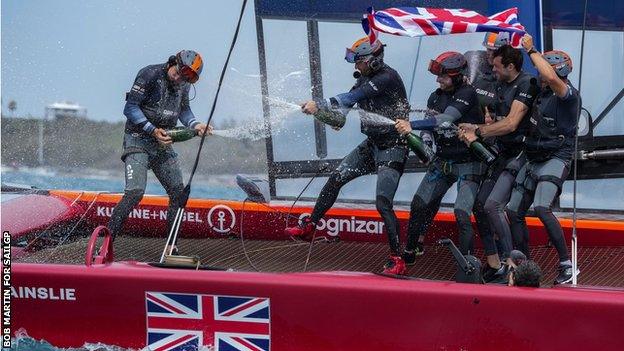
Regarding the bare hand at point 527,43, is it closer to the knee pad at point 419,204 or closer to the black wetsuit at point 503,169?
the black wetsuit at point 503,169

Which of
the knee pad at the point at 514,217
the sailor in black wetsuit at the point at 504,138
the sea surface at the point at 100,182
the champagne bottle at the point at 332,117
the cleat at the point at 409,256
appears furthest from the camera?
the sea surface at the point at 100,182

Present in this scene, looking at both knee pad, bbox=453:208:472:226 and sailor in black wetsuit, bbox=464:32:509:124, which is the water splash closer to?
sailor in black wetsuit, bbox=464:32:509:124

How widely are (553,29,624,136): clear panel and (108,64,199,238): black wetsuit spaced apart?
252 centimetres

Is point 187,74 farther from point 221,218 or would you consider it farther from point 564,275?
point 564,275

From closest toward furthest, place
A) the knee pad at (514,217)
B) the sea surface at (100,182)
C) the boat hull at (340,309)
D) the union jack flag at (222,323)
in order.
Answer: the boat hull at (340,309)
the union jack flag at (222,323)
the knee pad at (514,217)
the sea surface at (100,182)

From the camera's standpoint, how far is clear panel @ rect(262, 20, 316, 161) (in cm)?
912

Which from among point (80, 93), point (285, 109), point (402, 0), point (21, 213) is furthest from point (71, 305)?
point (80, 93)

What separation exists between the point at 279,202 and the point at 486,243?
1.96 meters

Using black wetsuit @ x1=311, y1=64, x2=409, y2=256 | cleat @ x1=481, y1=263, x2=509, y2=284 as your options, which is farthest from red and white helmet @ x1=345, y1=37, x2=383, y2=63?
cleat @ x1=481, y1=263, x2=509, y2=284

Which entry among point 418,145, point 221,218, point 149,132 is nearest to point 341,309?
point 418,145

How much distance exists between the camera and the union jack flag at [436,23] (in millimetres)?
7160

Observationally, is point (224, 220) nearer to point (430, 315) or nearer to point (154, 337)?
point (154, 337)

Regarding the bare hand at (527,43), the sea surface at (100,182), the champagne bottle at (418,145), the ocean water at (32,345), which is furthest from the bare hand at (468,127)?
the sea surface at (100,182)

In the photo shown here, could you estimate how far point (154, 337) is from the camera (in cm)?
700
